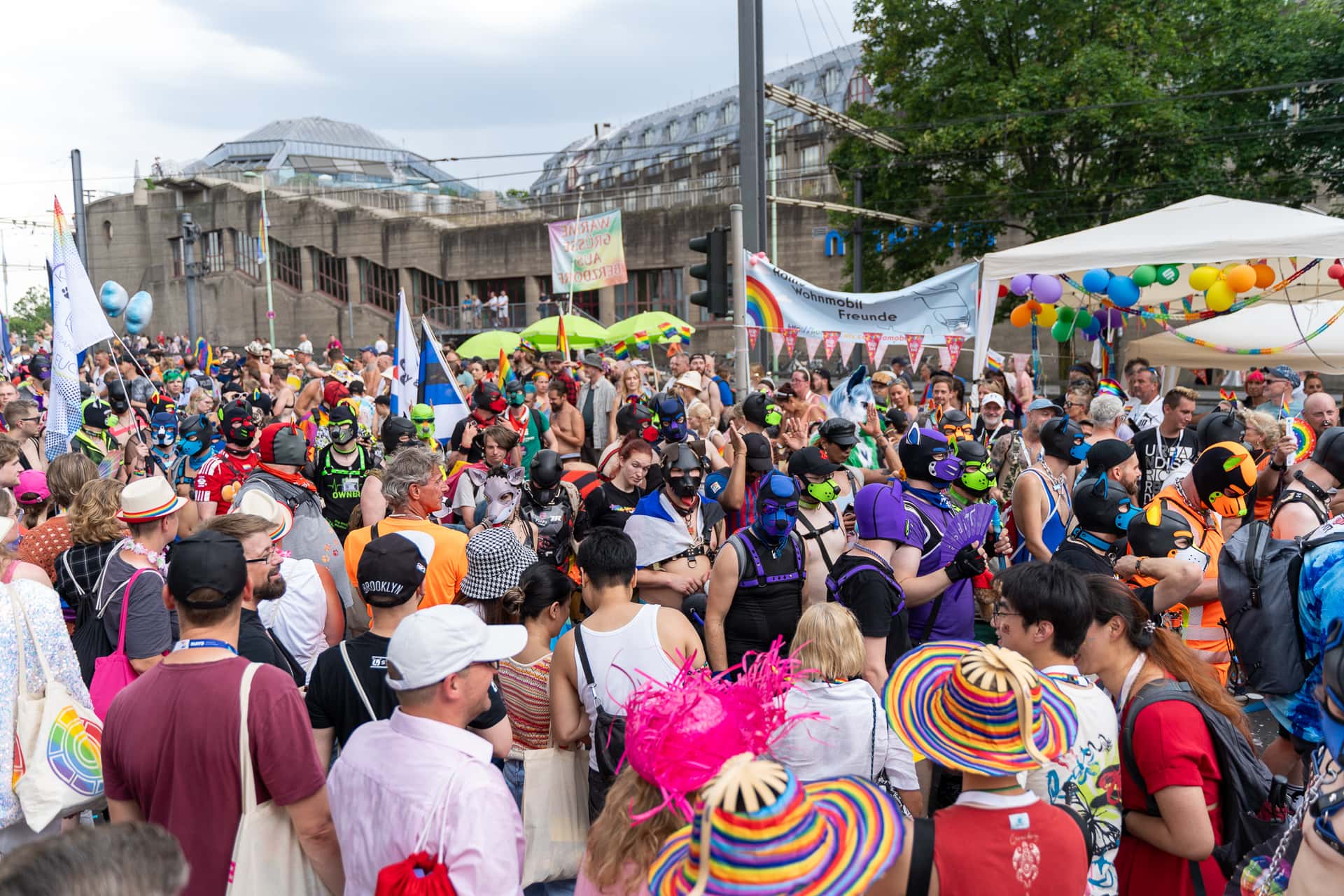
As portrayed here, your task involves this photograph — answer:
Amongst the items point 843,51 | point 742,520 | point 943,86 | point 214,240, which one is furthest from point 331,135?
point 742,520

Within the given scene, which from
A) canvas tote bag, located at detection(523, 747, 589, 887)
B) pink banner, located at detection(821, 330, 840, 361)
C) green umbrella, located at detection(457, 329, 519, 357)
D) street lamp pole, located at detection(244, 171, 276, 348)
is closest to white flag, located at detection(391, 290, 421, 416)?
pink banner, located at detection(821, 330, 840, 361)

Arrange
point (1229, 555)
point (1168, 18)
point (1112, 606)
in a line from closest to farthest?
1. point (1112, 606)
2. point (1229, 555)
3. point (1168, 18)

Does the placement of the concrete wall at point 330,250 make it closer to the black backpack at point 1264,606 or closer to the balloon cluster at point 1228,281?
the balloon cluster at point 1228,281

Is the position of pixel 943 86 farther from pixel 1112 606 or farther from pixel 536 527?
pixel 1112 606

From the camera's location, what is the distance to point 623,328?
20.1 meters

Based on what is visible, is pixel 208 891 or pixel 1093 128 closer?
pixel 208 891

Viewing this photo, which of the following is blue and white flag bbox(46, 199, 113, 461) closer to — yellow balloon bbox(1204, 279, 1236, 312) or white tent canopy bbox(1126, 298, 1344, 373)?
yellow balloon bbox(1204, 279, 1236, 312)

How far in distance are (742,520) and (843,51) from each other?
173ft

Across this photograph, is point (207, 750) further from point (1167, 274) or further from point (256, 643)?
point (1167, 274)

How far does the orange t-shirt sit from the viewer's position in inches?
180

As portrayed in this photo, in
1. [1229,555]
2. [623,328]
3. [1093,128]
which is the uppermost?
[1093,128]

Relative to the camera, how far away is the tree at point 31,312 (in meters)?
79.5

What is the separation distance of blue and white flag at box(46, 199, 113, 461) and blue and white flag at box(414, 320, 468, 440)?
2.57 meters

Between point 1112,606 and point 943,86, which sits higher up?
point 943,86
